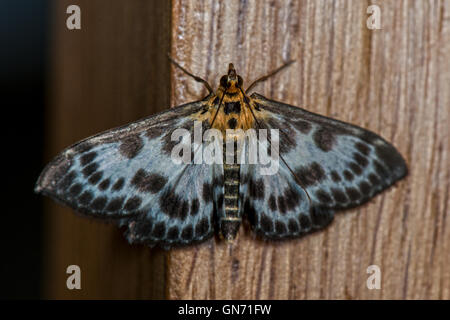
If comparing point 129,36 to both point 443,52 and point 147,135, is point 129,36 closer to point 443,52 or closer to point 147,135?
point 147,135

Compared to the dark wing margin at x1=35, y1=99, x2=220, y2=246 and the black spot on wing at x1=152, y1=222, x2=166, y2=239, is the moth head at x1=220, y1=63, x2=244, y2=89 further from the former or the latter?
Answer: the black spot on wing at x1=152, y1=222, x2=166, y2=239

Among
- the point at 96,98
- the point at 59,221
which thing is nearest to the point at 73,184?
the point at 96,98

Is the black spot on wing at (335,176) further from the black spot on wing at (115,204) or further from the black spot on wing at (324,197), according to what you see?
the black spot on wing at (115,204)

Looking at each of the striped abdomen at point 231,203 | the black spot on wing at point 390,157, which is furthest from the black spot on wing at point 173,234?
the black spot on wing at point 390,157

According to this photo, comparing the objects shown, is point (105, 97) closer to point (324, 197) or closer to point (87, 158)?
point (87, 158)

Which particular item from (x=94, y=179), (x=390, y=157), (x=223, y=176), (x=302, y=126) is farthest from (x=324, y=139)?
(x=94, y=179)
